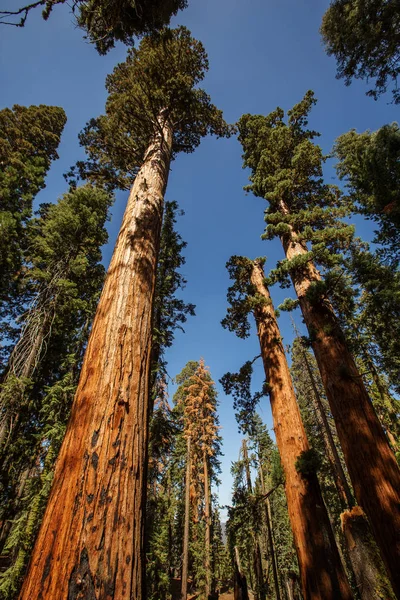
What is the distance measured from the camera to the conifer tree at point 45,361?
7527 mm

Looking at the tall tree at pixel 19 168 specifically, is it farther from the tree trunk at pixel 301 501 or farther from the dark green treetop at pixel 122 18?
the tree trunk at pixel 301 501

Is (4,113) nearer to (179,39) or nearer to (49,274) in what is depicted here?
(49,274)

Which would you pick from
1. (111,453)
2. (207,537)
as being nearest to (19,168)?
(111,453)

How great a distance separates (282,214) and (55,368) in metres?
13.5

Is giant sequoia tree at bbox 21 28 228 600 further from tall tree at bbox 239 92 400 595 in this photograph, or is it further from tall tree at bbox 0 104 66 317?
tall tree at bbox 0 104 66 317

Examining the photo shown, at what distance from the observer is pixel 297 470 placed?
4977 millimetres

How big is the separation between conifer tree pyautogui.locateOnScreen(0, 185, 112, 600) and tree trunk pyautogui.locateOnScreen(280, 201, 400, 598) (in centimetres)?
742

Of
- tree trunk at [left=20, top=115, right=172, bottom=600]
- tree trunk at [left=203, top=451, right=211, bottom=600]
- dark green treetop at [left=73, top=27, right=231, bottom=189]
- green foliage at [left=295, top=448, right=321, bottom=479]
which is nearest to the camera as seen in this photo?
tree trunk at [left=20, top=115, right=172, bottom=600]

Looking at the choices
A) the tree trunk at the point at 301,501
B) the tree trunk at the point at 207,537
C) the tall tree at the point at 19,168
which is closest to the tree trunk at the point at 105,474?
the tree trunk at the point at 301,501

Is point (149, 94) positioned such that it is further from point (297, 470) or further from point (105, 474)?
point (297, 470)

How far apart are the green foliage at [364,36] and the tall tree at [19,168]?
1509 cm

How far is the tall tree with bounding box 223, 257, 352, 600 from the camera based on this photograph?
4078 mm

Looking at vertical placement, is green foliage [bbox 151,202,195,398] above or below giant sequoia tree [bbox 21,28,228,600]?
above

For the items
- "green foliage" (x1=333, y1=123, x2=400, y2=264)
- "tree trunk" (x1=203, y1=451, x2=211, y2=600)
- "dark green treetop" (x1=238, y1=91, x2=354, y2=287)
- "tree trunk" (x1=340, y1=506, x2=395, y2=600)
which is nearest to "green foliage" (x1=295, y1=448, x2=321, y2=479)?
"tree trunk" (x1=340, y1=506, x2=395, y2=600)
